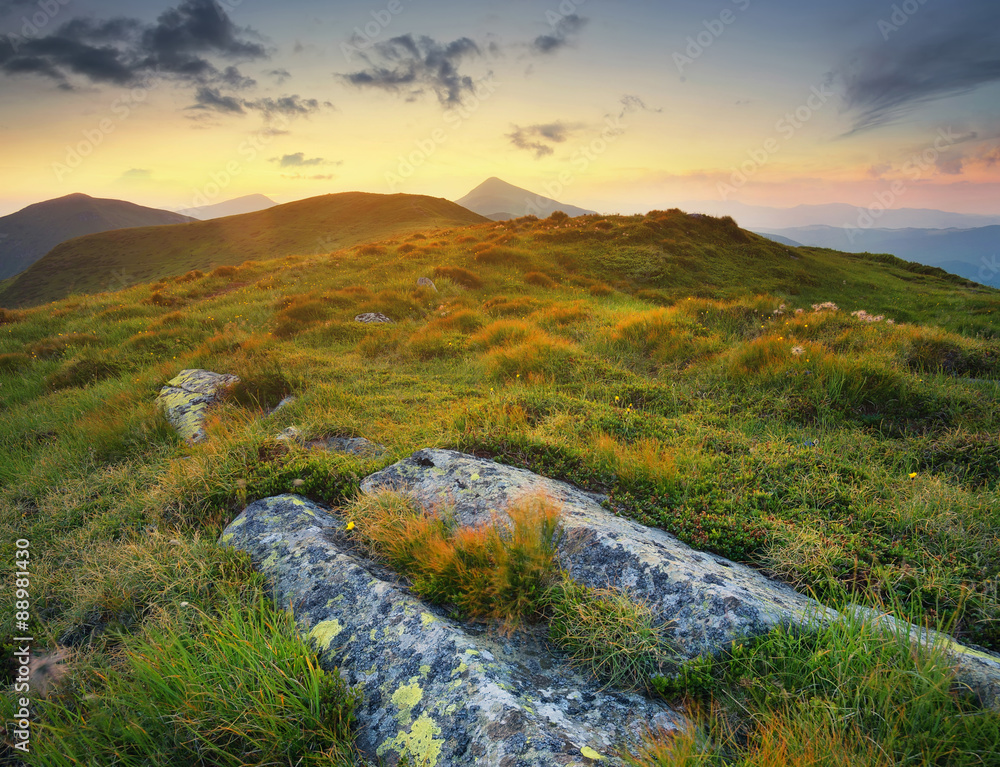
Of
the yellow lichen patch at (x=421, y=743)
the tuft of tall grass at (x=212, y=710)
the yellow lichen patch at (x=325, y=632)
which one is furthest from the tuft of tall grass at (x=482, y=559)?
the tuft of tall grass at (x=212, y=710)

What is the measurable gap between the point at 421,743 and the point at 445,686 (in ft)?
0.90

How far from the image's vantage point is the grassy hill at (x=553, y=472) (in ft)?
7.17

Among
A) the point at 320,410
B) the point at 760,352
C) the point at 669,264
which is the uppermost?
the point at 669,264

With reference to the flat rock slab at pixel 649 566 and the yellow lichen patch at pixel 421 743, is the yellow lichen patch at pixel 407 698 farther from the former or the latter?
the flat rock slab at pixel 649 566

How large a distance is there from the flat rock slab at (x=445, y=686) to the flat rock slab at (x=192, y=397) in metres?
4.43

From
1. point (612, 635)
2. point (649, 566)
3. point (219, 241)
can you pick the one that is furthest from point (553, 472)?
point (219, 241)

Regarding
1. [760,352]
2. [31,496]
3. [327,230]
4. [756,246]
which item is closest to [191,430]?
[31,496]

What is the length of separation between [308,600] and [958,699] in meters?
3.58

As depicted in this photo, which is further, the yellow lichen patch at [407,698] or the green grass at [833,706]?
the yellow lichen patch at [407,698]

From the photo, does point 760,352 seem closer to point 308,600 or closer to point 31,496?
point 308,600

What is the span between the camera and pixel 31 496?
18.1ft

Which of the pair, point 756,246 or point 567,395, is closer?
point 567,395

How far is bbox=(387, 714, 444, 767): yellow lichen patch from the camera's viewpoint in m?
2.08

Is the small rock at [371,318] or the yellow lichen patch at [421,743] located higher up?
the small rock at [371,318]
